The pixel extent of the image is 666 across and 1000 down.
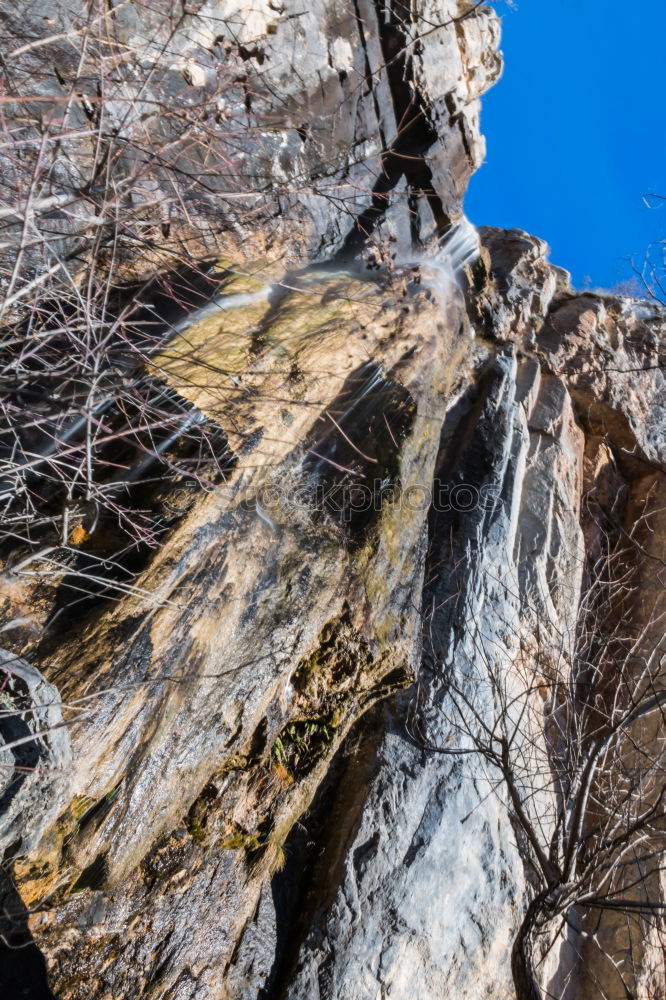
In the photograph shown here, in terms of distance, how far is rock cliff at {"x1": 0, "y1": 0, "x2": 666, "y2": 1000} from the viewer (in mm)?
3479

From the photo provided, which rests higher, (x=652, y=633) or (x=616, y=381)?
(x=616, y=381)

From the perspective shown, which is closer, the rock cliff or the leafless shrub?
the rock cliff

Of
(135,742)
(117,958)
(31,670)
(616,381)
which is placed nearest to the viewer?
(31,670)

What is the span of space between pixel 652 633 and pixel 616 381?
3681 mm

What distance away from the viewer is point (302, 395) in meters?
5.26

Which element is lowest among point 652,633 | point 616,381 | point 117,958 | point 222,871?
→ point 117,958

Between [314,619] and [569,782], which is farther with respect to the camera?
[569,782]

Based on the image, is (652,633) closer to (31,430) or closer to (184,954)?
(184,954)

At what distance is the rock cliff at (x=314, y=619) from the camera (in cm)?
348

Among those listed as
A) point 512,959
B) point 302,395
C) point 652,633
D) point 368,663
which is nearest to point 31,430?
point 302,395

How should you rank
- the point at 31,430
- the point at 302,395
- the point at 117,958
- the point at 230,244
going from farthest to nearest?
the point at 230,244
the point at 302,395
the point at 31,430
the point at 117,958

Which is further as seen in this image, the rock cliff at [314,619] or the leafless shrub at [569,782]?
Result: the leafless shrub at [569,782]

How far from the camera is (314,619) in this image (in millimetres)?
4531

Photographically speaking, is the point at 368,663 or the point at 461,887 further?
the point at 368,663
